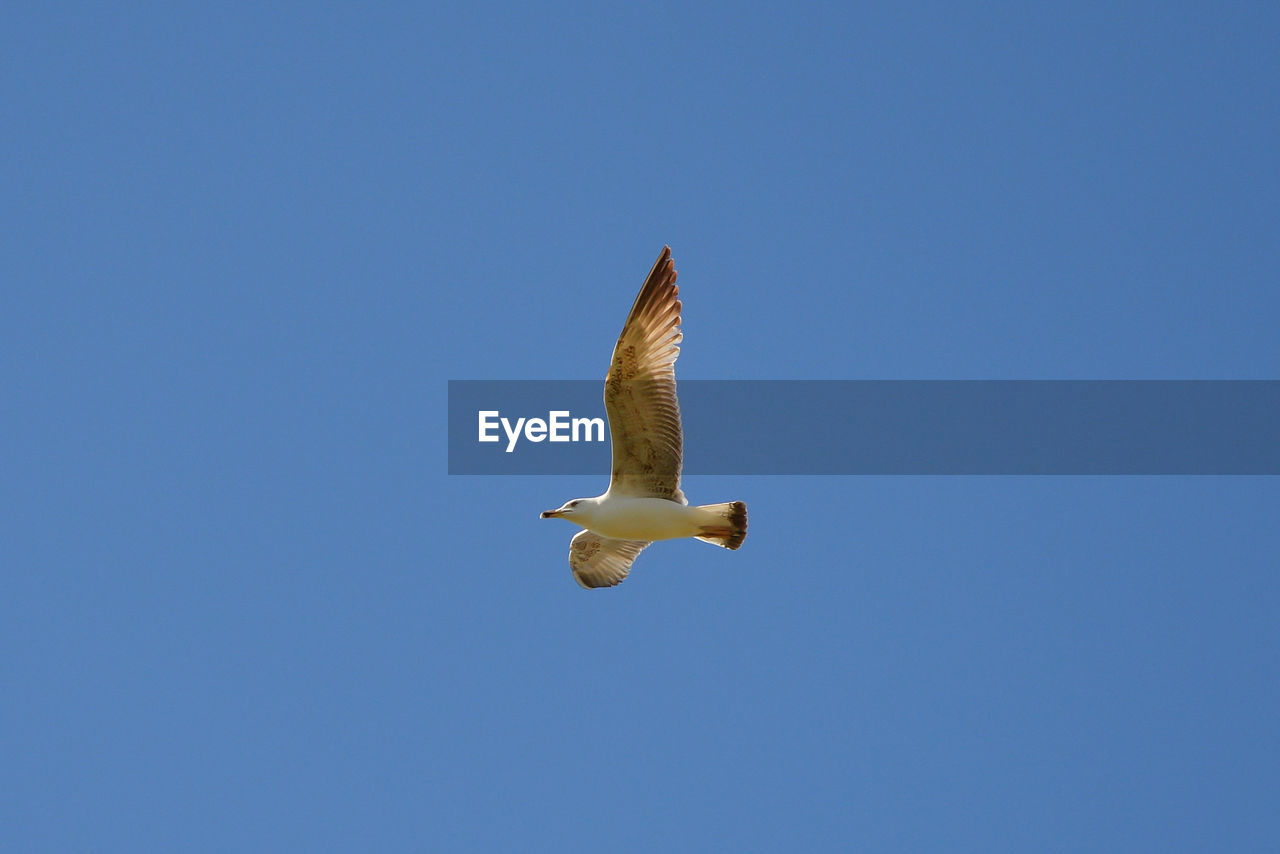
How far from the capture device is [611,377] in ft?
37.9

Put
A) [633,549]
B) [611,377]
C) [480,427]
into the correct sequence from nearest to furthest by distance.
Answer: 1. [611,377]
2. [633,549]
3. [480,427]

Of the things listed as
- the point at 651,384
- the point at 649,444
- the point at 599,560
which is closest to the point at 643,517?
the point at 649,444

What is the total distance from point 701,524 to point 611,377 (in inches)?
48.3

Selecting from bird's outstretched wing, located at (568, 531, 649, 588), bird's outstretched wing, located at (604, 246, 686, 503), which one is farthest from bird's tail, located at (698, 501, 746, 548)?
bird's outstretched wing, located at (568, 531, 649, 588)

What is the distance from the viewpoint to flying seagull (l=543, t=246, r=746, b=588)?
11586 mm

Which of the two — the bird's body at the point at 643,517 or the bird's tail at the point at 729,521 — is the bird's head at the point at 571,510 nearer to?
the bird's body at the point at 643,517

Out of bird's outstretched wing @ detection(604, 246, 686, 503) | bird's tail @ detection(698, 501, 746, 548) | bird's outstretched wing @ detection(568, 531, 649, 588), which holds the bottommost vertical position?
bird's outstretched wing @ detection(568, 531, 649, 588)

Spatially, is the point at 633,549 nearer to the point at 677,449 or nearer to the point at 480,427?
the point at 677,449

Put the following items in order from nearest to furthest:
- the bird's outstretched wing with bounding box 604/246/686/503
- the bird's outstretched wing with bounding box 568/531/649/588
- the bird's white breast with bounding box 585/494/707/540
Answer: the bird's outstretched wing with bounding box 604/246/686/503, the bird's white breast with bounding box 585/494/707/540, the bird's outstretched wing with bounding box 568/531/649/588

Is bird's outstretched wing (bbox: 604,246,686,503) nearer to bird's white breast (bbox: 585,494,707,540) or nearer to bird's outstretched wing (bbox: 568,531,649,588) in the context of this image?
bird's white breast (bbox: 585,494,707,540)

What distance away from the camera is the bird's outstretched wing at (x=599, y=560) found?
1306 cm

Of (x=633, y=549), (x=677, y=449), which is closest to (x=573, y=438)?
(x=633, y=549)

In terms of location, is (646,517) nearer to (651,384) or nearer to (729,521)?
(729,521)

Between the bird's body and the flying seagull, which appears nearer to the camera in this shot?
the flying seagull
